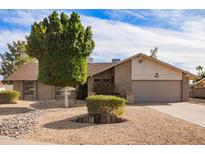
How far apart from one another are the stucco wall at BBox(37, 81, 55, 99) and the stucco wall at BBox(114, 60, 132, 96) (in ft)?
21.8

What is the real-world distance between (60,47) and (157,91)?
1011cm

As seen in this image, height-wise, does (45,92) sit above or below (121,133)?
above

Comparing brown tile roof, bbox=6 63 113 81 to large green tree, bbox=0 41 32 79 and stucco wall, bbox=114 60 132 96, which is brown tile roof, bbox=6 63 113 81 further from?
large green tree, bbox=0 41 32 79

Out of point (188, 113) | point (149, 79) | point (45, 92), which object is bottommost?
point (188, 113)

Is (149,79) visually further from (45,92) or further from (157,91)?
(45,92)

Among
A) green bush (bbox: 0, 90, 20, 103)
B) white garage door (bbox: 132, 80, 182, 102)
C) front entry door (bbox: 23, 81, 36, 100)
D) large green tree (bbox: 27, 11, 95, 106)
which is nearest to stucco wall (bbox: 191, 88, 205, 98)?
white garage door (bbox: 132, 80, 182, 102)

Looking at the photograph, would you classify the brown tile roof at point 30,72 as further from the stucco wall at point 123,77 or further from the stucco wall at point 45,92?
the stucco wall at point 123,77

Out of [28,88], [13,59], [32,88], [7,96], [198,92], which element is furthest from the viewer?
[13,59]

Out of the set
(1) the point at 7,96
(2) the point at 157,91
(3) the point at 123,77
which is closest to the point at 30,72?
(1) the point at 7,96

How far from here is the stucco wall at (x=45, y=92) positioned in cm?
2805

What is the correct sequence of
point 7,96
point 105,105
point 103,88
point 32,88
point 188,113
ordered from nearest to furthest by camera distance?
point 105,105 → point 188,113 → point 7,96 → point 103,88 → point 32,88

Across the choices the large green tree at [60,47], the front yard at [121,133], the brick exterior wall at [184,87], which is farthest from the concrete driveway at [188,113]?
the brick exterior wall at [184,87]

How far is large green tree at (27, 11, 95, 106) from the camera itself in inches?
725

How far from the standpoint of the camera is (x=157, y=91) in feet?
81.6
